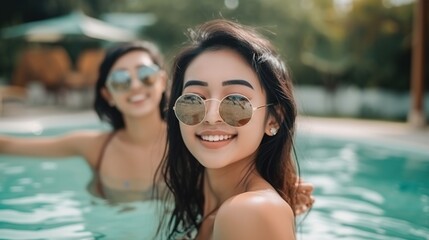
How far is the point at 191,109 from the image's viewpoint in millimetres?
1935

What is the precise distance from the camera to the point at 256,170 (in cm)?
214

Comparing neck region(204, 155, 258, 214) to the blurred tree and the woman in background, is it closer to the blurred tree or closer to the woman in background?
the woman in background

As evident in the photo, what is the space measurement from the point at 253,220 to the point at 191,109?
20.7 inches

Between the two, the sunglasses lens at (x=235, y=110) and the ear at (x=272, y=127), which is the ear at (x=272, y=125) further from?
the sunglasses lens at (x=235, y=110)

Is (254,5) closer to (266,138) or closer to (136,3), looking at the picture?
(136,3)

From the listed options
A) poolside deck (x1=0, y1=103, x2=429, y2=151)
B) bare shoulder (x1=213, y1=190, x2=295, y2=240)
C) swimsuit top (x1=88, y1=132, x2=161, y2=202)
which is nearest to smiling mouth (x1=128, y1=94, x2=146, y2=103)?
swimsuit top (x1=88, y1=132, x2=161, y2=202)

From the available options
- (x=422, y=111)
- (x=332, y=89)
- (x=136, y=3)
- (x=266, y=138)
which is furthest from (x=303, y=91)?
(x=266, y=138)

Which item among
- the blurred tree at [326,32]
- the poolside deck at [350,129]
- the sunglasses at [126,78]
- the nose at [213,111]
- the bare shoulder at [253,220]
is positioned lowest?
the poolside deck at [350,129]

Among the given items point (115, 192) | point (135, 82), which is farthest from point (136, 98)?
point (115, 192)

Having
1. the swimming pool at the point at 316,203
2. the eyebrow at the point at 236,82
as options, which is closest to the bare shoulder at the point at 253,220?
the eyebrow at the point at 236,82

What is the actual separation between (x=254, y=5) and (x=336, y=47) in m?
3.19

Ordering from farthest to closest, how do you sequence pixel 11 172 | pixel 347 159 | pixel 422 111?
1. pixel 422 111
2. pixel 347 159
3. pixel 11 172

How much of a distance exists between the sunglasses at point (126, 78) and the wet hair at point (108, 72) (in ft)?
0.49

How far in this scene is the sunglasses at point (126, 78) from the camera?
384 centimetres
